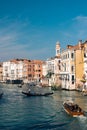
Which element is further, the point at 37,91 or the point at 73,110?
the point at 37,91

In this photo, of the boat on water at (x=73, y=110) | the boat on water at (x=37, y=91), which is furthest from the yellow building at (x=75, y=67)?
the boat on water at (x=73, y=110)

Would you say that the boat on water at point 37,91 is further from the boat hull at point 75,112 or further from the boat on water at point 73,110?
the boat hull at point 75,112

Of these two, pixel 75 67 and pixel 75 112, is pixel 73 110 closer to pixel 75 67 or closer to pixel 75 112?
pixel 75 112

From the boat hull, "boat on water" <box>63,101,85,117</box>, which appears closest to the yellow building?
"boat on water" <box>63,101,85,117</box>

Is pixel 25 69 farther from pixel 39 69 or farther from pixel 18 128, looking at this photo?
pixel 18 128

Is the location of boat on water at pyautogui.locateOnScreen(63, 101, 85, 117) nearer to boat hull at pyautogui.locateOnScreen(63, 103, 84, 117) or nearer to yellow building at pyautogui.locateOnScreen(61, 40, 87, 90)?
boat hull at pyautogui.locateOnScreen(63, 103, 84, 117)

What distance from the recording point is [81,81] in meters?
41.2

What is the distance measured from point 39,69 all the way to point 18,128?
62320mm

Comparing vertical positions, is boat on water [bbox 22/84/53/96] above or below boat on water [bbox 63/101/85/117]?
above

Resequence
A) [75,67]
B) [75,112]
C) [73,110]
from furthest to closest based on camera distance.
→ [75,67] < [73,110] < [75,112]

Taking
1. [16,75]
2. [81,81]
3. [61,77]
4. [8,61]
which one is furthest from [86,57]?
[8,61]

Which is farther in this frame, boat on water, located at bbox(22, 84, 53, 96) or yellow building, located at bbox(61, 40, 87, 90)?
yellow building, located at bbox(61, 40, 87, 90)

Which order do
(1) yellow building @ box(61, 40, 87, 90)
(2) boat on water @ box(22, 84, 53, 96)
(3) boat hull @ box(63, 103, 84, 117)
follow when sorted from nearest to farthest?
(3) boat hull @ box(63, 103, 84, 117), (2) boat on water @ box(22, 84, 53, 96), (1) yellow building @ box(61, 40, 87, 90)

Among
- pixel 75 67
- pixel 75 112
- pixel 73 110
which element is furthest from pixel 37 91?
pixel 75 112
